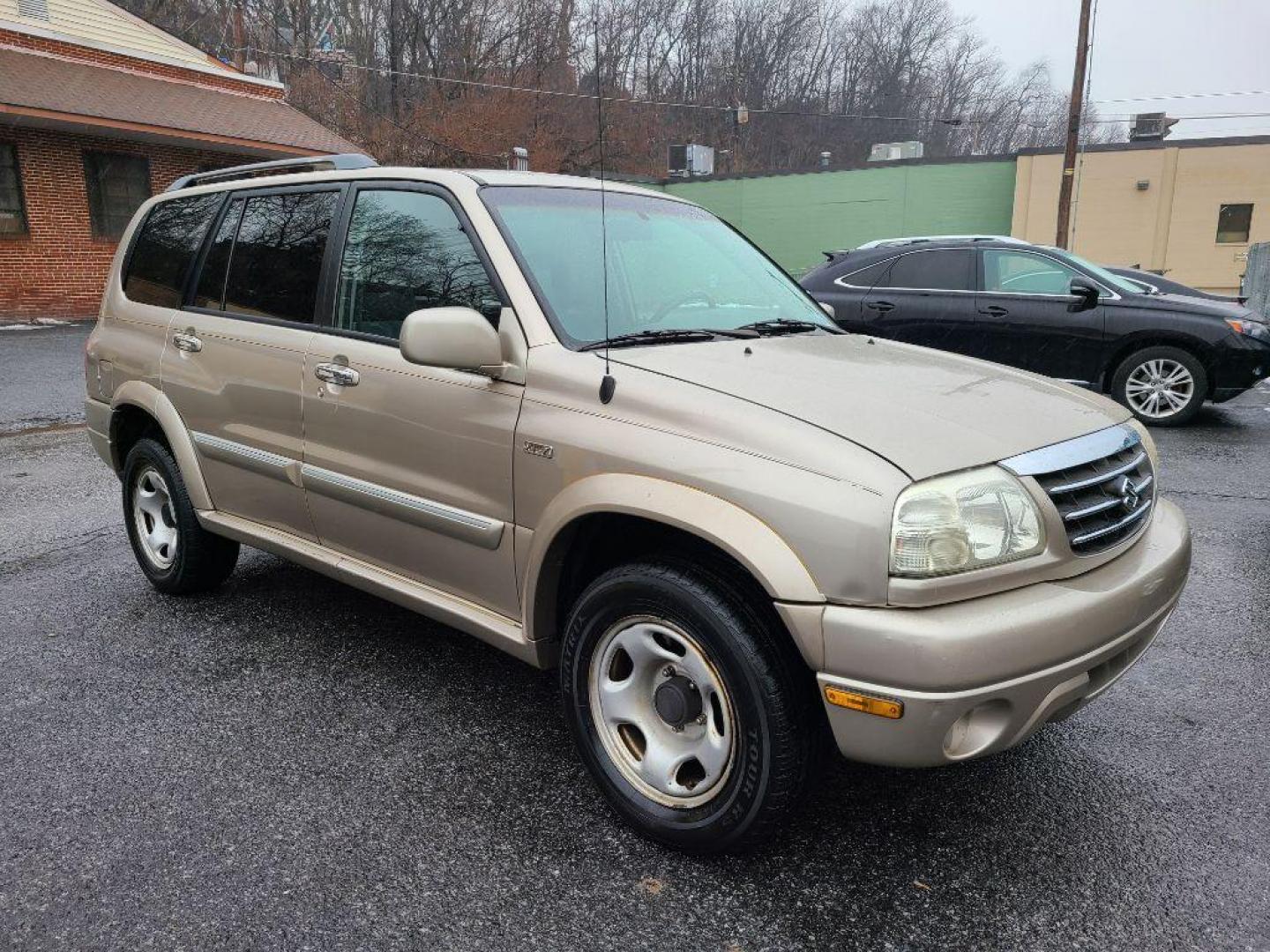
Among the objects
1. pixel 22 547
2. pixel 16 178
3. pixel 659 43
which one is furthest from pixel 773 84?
pixel 22 547

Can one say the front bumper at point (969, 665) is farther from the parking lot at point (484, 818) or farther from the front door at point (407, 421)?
the front door at point (407, 421)

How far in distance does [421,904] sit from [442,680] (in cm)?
130

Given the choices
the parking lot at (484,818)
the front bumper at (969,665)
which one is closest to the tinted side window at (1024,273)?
A: the parking lot at (484,818)

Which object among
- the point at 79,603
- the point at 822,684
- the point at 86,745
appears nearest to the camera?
the point at 822,684

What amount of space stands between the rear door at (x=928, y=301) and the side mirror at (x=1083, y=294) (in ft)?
2.83

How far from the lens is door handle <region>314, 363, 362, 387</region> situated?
10.5 ft

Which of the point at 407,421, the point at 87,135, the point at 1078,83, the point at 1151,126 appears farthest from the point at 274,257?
the point at 1151,126

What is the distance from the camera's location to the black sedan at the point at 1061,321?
328 inches

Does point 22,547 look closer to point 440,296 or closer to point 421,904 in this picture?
point 440,296

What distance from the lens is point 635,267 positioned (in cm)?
328

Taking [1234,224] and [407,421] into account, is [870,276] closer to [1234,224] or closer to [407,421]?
[407,421]

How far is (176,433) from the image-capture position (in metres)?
4.07

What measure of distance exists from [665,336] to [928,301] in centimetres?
666

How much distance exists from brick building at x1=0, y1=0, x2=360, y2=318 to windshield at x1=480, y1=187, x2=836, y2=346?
17.0 metres
